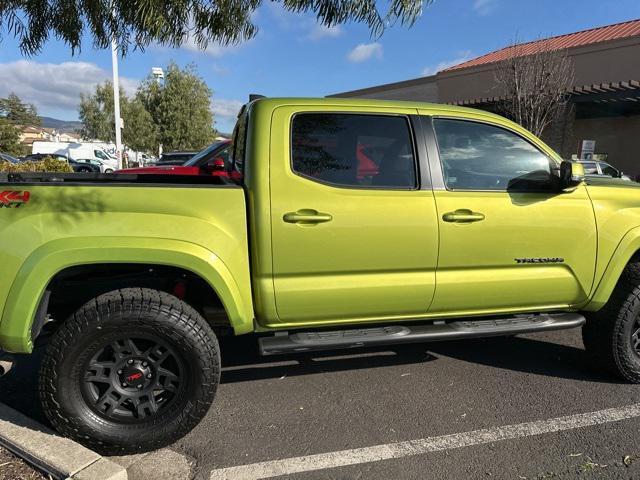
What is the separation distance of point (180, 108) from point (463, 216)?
32.4 m

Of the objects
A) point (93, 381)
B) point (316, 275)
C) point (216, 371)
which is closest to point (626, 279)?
point (316, 275)

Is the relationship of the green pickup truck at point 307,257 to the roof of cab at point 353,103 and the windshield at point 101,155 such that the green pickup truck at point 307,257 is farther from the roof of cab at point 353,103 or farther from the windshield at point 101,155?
the windshield at point 101,155

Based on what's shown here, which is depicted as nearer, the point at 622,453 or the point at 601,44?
the point at 622,453

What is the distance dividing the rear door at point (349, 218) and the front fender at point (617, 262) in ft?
4.27

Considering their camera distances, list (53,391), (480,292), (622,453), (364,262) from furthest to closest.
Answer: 1. (480,292)
2. (364,262)
3. (622,453)
4. (53,391)

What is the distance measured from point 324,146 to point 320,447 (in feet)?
5.94

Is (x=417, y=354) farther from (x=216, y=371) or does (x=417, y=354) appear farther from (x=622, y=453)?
(x=216, y=371)

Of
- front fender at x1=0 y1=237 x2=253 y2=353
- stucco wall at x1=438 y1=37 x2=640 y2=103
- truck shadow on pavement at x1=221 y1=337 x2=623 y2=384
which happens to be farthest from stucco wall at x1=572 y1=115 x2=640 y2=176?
front fender at x1=0 y1=237 x2=253 y2=353

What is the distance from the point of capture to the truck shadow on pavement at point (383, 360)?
3848mm

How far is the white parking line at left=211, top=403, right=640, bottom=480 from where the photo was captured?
2.73 metres

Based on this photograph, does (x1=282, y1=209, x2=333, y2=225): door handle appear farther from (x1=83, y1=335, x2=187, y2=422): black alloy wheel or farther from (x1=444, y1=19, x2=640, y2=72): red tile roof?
(x1=444, y1=19, x2=640, y2=72): red tile roof

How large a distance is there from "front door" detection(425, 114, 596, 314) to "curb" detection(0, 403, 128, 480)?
2.10 m

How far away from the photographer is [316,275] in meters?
3.04

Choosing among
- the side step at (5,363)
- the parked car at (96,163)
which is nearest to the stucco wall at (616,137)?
the side step at (5,363)
